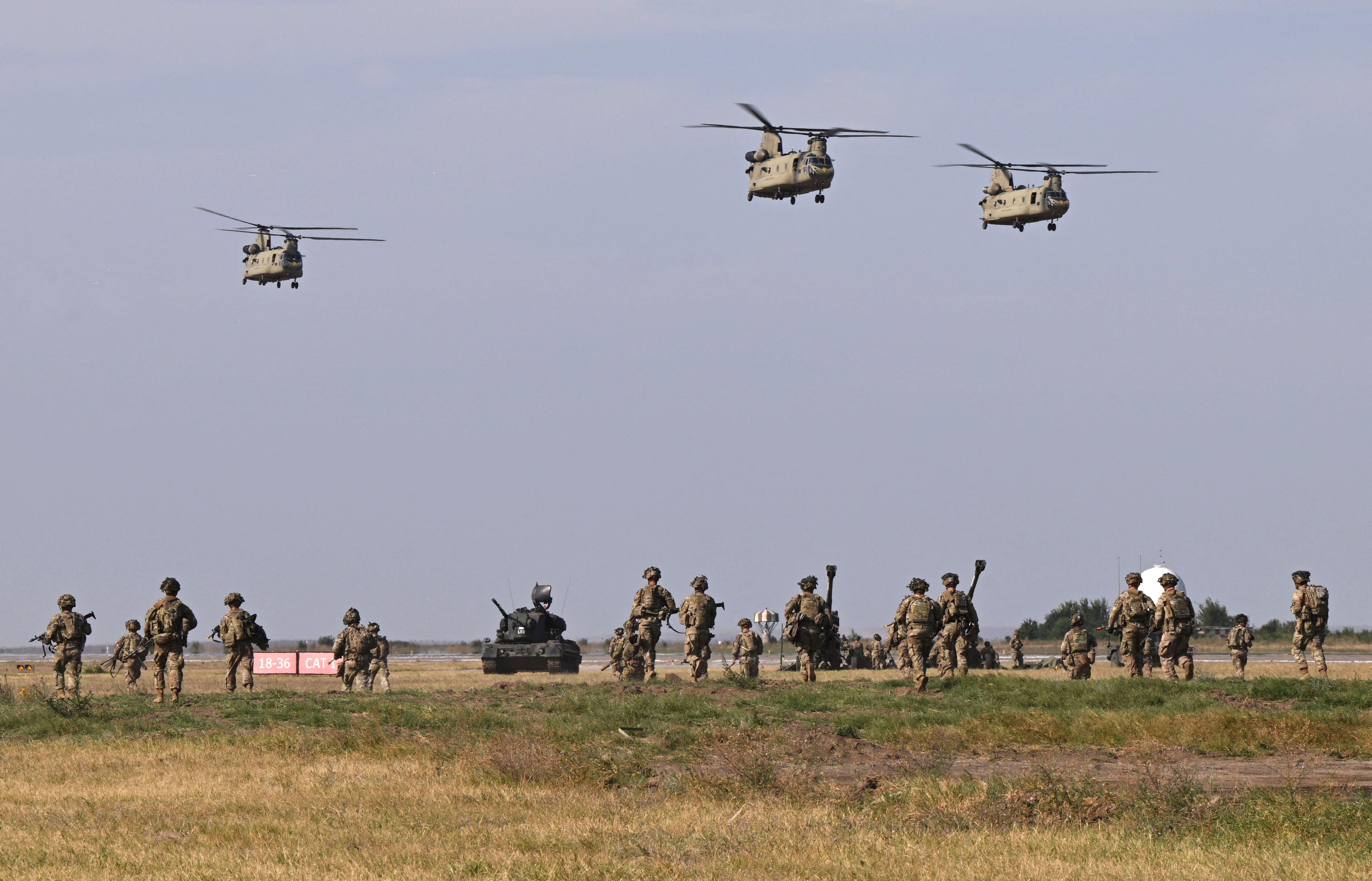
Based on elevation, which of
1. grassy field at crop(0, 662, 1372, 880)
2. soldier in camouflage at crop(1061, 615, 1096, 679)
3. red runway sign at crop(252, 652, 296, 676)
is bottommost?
red runway sign at crop(252, 652, 296, 676)

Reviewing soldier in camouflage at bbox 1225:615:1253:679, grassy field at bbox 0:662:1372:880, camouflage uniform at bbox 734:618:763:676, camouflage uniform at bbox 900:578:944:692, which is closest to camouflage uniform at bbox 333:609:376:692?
grassy field at bbox 0:662:1372:880

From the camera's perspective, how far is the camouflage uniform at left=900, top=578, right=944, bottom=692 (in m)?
24.3

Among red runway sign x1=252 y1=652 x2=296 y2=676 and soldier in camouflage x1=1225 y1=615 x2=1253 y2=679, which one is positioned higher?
soldier in camouflage x1=1225 y1=615 x2=1253 y2=679

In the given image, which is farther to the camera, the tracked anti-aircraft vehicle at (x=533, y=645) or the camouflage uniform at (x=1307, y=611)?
the tracked anti-aircraft vehicle at (x=533, y=645)

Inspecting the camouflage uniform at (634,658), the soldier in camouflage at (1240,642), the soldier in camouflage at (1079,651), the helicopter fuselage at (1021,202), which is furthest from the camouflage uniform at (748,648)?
the helicopter fuselage at (1021,202)

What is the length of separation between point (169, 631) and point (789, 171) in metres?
27.7

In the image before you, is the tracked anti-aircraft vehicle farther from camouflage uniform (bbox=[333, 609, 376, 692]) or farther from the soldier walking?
the soldier walking

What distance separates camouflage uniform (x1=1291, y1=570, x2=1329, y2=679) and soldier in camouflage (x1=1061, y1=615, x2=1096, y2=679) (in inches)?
190

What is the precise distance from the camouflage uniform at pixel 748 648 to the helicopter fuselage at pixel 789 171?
Result: 18.5m

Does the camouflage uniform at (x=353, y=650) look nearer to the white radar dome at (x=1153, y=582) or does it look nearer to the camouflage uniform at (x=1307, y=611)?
the camouflage uniform at (x=1307, y=611)

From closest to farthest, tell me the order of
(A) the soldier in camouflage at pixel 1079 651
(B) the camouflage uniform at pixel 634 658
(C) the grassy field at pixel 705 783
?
1. (C) the grassy field at pixel 705 783
2. (B) the camouflage uniform at pixel 634 658
3. (A) the soldier in camouflage at pixel 1079 651

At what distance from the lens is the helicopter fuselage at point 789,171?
4722 cm

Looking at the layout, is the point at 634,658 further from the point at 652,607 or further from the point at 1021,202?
the point at 1021,202

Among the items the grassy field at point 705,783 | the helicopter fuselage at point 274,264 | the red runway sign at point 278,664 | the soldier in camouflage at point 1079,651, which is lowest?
the red runway sign at point 278,664
